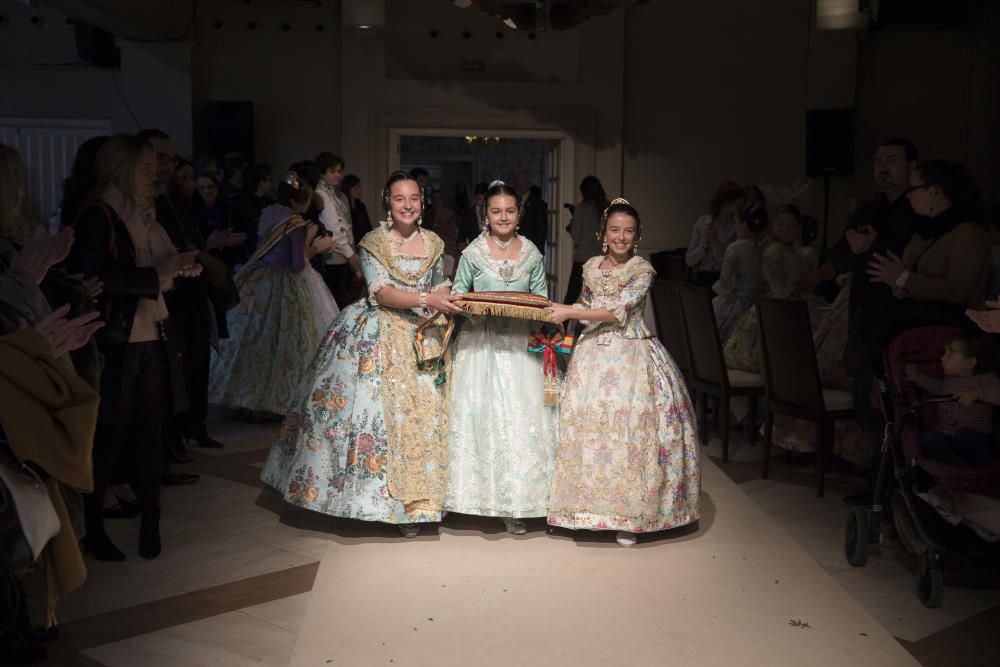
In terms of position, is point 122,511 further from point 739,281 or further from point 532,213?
point 532,213

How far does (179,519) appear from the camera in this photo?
4668 millimetres

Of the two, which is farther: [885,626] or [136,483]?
[136,483]

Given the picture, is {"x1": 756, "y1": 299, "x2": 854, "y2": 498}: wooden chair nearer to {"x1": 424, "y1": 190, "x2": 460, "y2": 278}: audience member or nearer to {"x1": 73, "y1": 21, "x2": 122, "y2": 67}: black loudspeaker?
{"x1": 424, "y1": 190, "x2": 460, "y2": 278}: audience member

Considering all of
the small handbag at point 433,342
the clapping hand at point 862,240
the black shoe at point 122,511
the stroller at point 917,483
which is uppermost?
the clapping hand at point 862,240

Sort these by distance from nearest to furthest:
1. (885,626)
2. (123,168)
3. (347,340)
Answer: (885,626)
(123,168)
(347,340)

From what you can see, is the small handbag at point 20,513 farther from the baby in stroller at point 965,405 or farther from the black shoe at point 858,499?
the black shoe at point 858,499

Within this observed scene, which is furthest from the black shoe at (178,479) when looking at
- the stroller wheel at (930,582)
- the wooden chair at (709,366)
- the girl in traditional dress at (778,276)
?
the stroller wheel at (930,582)

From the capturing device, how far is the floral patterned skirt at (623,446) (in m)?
4.32

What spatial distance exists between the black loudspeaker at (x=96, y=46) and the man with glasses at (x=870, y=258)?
783 centimetres

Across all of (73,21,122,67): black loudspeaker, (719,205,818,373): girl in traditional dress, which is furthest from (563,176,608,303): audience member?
(73,21,122,67): black loudspeaker

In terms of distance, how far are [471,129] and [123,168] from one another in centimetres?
688

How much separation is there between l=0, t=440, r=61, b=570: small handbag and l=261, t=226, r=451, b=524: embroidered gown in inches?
76.8

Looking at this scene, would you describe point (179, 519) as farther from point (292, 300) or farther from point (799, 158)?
point (799, 158)

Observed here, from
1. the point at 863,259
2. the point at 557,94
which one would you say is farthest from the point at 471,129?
the point at 863,259
